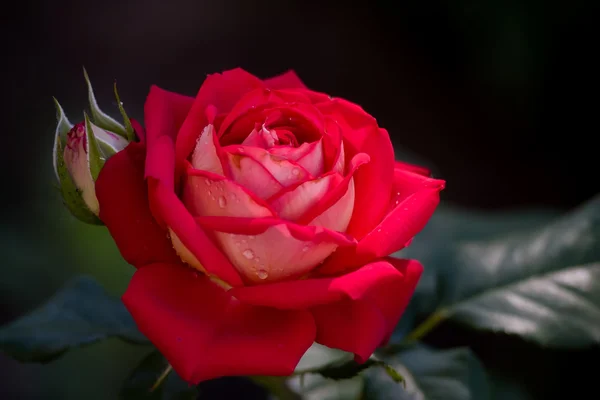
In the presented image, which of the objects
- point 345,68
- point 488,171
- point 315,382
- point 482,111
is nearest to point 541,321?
point 315,382

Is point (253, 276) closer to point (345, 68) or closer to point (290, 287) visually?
point (290, 287)

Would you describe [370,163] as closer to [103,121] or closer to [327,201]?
[327,201]

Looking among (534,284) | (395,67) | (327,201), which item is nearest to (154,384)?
(327,201)

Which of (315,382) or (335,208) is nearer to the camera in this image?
(335,208)

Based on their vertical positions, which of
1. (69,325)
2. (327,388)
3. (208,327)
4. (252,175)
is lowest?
(327,388)

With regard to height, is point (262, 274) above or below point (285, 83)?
below

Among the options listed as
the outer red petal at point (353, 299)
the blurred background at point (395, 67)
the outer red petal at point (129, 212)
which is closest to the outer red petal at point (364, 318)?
the outer red petal at point (353, 299)
